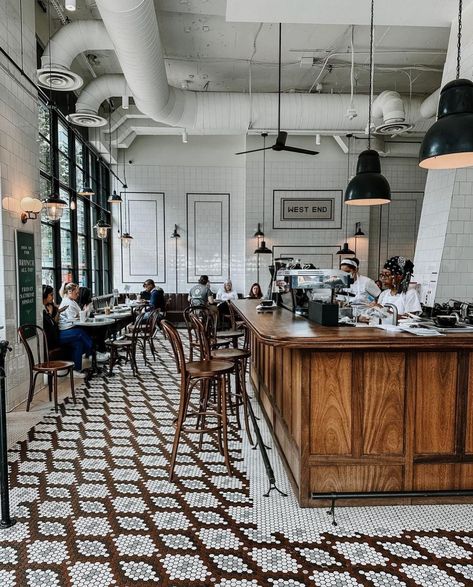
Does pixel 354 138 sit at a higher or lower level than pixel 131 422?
higher

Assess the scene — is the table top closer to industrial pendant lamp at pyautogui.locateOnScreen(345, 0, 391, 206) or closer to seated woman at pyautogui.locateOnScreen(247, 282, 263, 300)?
industrial pendant lamp at pyautogui.locateOnScreen(345, 0, 391, 206)

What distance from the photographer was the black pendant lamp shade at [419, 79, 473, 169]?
251 cm

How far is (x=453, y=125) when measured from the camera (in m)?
2.54

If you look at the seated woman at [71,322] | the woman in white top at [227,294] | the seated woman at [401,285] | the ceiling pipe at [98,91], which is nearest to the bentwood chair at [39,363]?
the seated woman at [71,322]

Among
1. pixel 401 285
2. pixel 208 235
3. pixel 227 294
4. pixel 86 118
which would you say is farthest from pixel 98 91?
pixel 401 285

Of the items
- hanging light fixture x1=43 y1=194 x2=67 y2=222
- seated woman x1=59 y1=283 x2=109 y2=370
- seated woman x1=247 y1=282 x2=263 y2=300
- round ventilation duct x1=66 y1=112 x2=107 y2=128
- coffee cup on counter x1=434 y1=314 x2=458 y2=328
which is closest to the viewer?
coffee cup on counter x1=434 y1=314 x2=458 y2=328

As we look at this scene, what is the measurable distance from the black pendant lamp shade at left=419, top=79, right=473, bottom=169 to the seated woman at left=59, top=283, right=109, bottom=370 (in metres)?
4.67

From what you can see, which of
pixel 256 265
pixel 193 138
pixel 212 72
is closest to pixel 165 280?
pixel 256 265

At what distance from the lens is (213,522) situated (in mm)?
2434

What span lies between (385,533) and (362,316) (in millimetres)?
1403

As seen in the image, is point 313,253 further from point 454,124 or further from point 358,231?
point 454,124

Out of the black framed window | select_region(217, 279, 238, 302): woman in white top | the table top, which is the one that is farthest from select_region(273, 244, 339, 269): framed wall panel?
the table top

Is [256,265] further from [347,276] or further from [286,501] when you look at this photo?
[286,501]

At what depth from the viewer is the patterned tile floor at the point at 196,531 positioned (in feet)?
6.61
